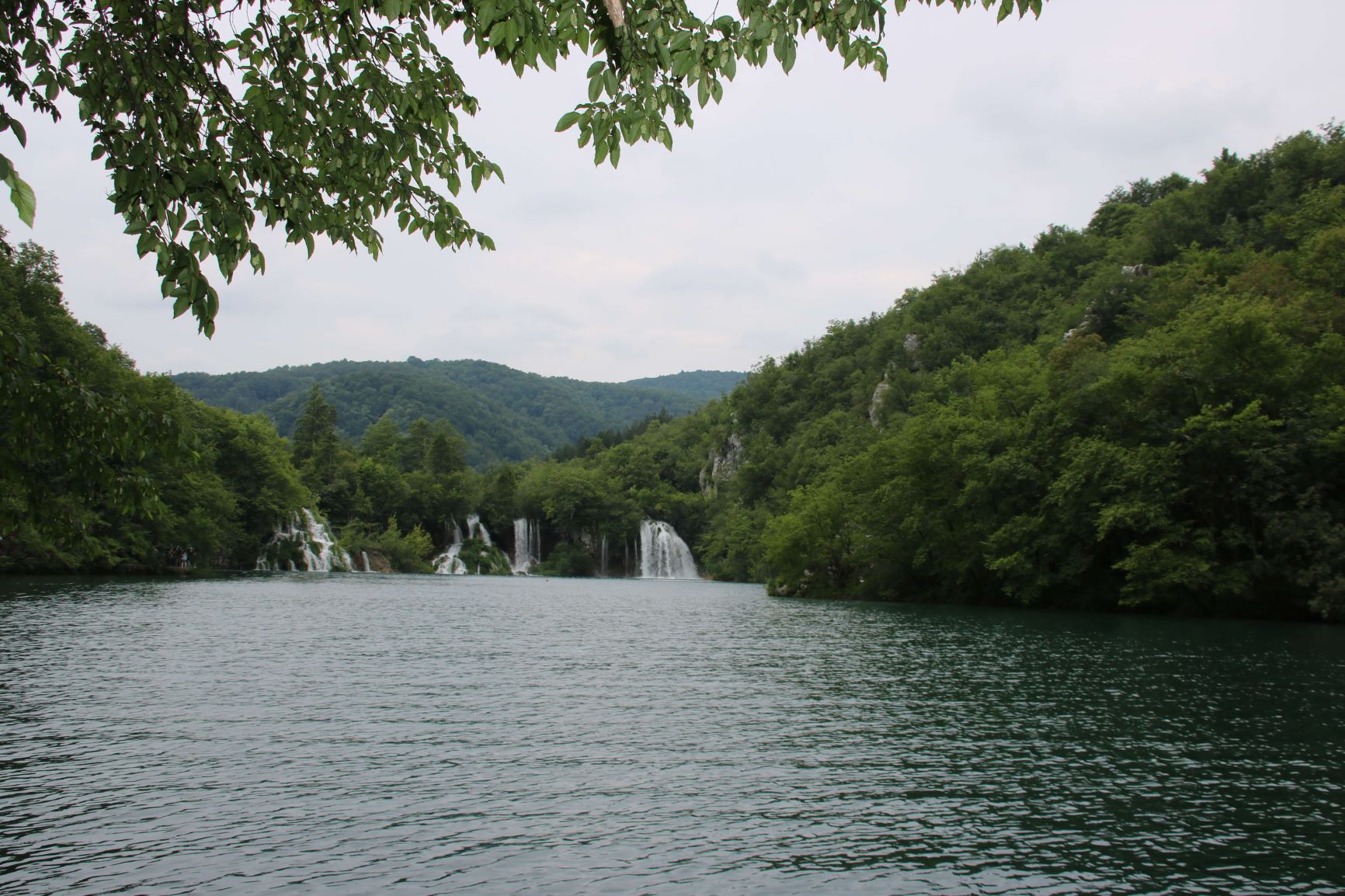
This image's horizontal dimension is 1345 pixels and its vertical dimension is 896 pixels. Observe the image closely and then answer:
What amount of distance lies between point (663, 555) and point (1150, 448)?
236 ft

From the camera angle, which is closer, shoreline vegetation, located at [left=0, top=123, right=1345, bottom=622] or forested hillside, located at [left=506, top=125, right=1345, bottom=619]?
shoreline vegetation, located at [left=0, top=123, right=1345, bottom=622]

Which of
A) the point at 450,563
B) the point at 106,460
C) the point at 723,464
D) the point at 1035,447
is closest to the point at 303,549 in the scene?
the point at 450,563

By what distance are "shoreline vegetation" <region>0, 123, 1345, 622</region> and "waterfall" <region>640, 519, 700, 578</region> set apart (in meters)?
9.41

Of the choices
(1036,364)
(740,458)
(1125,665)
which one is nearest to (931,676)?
(1125,665)

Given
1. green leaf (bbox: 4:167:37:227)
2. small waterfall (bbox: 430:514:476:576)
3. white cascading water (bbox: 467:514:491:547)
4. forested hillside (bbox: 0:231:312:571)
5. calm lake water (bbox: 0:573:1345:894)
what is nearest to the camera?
green leaf (bbox: 4:167:37:227)

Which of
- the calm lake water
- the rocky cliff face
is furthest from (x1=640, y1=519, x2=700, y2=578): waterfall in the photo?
the calm lake water

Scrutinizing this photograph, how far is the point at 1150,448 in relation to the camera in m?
40.2

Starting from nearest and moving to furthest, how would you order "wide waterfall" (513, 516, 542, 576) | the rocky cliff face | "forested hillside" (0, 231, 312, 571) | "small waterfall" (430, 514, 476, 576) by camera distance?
1. "forested hillside" (0, 231, 312, 571)
2. "small waterfall" (430, 514, 476, 576)
3. "wide waterfall" (513, 516, 542, 576)
4. the rocky cliff face

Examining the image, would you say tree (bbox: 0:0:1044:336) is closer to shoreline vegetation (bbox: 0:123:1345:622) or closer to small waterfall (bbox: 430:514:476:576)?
shoreline vegetation (bbox: 0:123:1345:622)

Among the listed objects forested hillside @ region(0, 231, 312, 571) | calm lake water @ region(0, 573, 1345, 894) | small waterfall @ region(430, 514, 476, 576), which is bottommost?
calm lake water @ region(0, 573, 1345, 894)

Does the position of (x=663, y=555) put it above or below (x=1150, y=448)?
below

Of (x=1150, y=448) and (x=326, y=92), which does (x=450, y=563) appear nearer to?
(x=1150, y=448)

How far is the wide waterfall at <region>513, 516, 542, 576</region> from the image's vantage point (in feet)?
351

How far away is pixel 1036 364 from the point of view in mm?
54281
